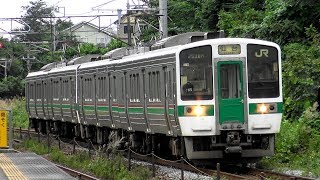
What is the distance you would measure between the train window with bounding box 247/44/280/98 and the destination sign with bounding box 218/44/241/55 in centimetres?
25

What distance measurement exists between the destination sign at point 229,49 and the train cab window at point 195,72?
0.75 feet

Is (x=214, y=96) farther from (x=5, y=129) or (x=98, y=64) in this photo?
(x=5, y=129)

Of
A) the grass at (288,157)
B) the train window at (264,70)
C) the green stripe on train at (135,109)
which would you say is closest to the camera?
the train window at (264,70)

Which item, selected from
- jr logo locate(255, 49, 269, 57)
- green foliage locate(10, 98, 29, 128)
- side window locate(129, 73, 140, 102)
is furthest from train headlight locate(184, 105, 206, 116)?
green foliage locate(10, 98, 29, 128)

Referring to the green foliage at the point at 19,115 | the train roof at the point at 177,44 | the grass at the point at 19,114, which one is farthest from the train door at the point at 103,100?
the green foliage at the point at 19,115

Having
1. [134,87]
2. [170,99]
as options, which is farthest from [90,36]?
[170,99]

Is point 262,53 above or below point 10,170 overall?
above

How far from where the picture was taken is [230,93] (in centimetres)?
1591

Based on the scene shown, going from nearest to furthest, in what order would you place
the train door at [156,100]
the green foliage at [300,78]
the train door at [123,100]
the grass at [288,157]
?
the grass at [288,157] < the train door at [156,100] < the train door at [123,100] < the green foliage at [300,78]

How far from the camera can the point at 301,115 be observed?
878 inches

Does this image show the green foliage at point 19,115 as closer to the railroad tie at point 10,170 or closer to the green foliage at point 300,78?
the railroad tie at point 10,170

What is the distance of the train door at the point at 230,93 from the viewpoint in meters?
15.7

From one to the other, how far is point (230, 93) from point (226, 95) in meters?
0.12

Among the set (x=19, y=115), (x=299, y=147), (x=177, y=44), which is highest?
(x=177, y=44)
